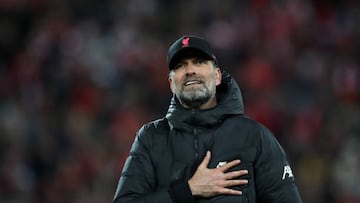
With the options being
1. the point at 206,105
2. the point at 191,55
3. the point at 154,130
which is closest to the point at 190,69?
the point at 191,55

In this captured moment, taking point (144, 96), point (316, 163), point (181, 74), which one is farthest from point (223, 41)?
point (181, 74)

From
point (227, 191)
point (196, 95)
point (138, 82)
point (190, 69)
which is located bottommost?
point (227, 191)

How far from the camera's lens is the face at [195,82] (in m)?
4.56

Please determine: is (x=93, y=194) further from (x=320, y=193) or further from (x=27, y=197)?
(x=320, y=193)

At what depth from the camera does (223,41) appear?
11.6m

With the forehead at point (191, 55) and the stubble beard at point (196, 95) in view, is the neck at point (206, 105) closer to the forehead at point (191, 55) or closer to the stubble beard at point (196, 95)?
the stubble beard at point (196, 95)

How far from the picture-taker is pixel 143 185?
456cm

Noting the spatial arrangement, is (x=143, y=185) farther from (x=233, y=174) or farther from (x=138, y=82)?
(x=138, y=82)

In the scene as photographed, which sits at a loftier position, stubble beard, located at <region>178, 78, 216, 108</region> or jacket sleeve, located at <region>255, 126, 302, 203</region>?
stubble beard, located at <region>178, 78, 216, 108</region>

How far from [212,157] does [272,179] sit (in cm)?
28

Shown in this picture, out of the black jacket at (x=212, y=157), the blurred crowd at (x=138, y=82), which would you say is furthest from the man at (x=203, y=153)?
the blurred crowd at (x=138, y=82)

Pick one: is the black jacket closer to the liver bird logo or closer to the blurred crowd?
the liver bird logo

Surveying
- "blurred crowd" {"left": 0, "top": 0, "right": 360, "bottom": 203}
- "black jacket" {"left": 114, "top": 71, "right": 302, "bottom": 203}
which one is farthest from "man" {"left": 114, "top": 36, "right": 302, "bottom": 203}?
"blurred crowd" {"left": 0, "top": 0, "right": 360, "bottom": 203}

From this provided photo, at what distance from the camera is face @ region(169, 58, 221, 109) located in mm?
4559
